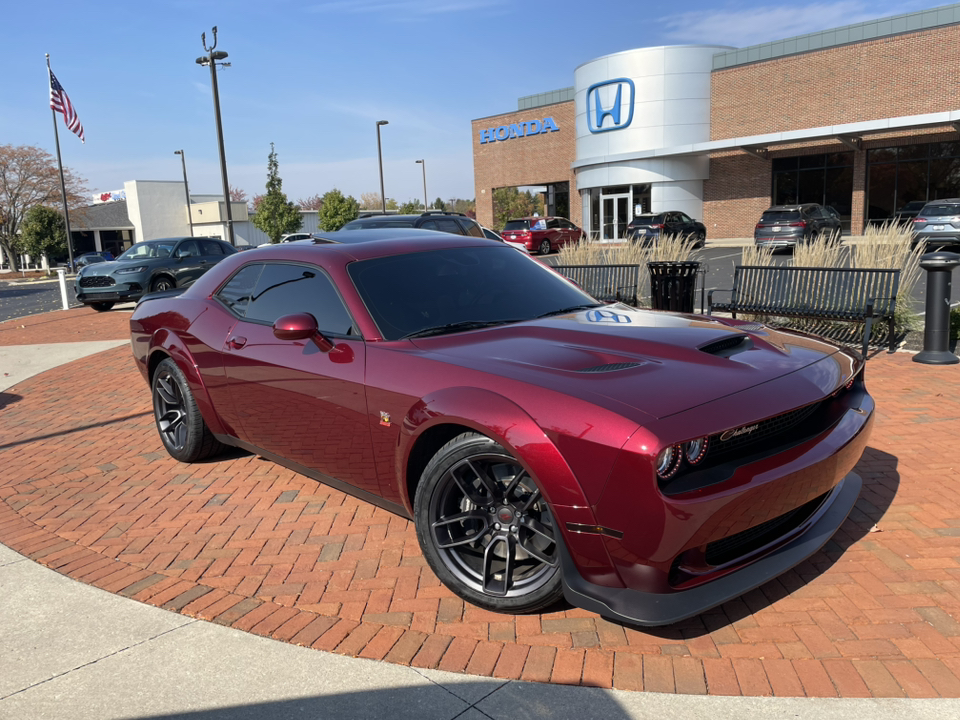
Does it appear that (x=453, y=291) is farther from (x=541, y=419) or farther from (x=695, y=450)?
(x=695, y=450)

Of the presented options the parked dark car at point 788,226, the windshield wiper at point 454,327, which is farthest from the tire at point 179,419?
the parked dark car at point 788,226

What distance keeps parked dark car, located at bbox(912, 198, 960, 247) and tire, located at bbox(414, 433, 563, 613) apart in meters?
21.8

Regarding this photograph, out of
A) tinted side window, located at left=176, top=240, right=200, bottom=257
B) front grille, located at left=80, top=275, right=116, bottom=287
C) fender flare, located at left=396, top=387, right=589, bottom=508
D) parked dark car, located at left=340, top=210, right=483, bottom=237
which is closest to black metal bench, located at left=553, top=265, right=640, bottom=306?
parked dark car, located at left=340, top=210, right=483, bottom=237

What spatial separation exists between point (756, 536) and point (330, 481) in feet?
7.13

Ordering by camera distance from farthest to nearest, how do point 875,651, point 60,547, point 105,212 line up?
1. point 105,212
2. point 60,547
3. point 875,651

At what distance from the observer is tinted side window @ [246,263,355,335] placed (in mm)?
3951

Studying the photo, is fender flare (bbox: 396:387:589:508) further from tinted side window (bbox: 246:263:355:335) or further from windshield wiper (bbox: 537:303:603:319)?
windshield wiper (bbox: 537:303:603:319)

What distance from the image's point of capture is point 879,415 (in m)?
5.83

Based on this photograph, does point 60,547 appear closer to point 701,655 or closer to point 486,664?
point 486,664

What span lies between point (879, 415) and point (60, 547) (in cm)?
567

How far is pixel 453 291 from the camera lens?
4.07m

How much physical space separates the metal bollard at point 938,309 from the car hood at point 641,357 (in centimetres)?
465

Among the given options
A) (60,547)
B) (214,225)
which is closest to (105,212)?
(214,225)

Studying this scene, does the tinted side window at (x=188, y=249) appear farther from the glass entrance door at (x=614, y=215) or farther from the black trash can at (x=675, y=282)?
the glass entrance door at (x=614, y=215)
